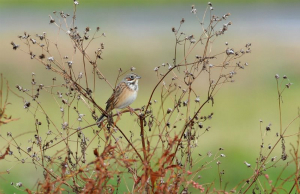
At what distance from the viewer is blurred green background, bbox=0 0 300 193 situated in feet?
34.9

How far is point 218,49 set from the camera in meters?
15.7

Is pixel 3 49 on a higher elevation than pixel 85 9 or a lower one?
lower

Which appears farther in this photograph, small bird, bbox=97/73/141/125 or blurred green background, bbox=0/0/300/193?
blurred green background, bbox=0/0/300/193

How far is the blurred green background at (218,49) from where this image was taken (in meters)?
10.6

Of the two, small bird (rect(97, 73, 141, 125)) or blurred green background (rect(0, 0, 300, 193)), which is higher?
blurred green background (rect(0, 0, 300, 193))

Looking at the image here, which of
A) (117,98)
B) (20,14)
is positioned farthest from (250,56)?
(20,14)

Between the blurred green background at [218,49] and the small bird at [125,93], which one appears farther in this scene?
the blurred green background at [218,49]

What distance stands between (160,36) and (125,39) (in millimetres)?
841

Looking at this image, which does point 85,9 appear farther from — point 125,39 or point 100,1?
point 125,39

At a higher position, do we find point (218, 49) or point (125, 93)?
point (218, 49)

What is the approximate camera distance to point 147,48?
16.2m

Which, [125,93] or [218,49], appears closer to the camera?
[125,93]

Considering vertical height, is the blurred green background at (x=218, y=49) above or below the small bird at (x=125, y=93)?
above

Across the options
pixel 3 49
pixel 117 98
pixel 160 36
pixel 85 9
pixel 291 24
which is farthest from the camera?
pixel 85 9
